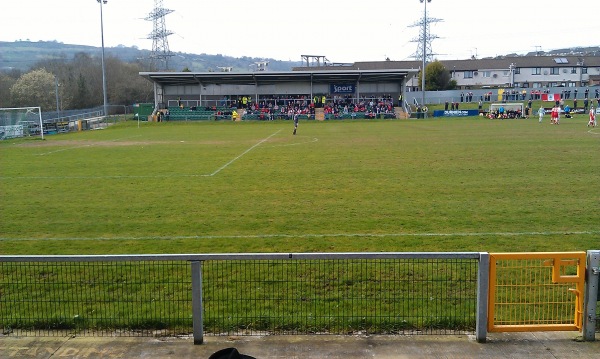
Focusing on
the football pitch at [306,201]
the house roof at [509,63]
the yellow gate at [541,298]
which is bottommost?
the football pitch at [306,201]

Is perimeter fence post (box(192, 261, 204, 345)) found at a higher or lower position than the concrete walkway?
higher

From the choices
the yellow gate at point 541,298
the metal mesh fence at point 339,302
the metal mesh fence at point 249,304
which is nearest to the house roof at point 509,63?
the metal mesh fence at point 339,302

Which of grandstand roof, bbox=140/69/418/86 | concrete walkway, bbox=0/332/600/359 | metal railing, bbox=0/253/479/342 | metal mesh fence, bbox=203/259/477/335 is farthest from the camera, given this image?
grandstand roof, bbox=140/69/418/86

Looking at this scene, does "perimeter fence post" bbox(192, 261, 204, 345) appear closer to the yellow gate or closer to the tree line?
the yellow gate

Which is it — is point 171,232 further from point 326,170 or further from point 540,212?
point 326,170

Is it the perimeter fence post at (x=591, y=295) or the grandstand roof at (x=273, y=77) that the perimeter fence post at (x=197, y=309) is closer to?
the perimeter fence post at (x=591, y=295)

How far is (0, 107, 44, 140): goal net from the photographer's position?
146 ft

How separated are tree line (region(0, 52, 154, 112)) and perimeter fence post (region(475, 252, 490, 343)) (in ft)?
251

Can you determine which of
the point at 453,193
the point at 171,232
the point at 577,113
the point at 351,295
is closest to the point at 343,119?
the point at 577,113

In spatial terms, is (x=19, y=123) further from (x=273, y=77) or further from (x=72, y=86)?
(x=72, y=86)

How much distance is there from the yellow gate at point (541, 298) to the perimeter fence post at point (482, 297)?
89 millimetres

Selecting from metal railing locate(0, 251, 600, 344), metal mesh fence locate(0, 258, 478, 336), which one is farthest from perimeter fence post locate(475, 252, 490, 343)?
metal mesh fence locate(0, 258, 478, 336)

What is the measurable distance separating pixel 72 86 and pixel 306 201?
302ft

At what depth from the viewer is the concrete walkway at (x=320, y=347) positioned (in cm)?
617
